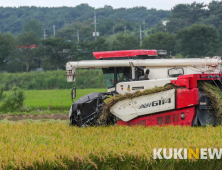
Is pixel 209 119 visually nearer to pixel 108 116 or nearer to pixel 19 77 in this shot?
pixel 108 116

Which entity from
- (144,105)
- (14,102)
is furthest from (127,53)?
(14,102)

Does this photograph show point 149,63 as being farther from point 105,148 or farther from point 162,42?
point 162,42

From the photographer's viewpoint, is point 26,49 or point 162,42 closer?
point 162,42

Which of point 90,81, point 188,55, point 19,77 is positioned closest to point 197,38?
point 188,55

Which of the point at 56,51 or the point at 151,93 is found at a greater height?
the point at 151,93

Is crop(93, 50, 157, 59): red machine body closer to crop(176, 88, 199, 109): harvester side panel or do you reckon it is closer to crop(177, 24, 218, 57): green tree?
crop(176, 88, 199, 109): harvester side panel

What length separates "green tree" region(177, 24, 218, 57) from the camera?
4791 centimetres

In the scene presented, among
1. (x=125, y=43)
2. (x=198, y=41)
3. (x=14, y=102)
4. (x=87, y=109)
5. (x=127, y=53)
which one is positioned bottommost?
(x=14, y=102)

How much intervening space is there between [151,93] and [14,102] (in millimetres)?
11526

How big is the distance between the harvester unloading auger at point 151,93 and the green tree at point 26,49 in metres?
45.6

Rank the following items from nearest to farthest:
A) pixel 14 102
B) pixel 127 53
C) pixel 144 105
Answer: pixel 144 105
pixel 127 53
pixel 14 102

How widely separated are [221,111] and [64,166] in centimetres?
441

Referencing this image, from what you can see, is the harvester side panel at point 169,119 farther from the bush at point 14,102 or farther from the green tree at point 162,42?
the green tree at point 162,42

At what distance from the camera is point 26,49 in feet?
192
